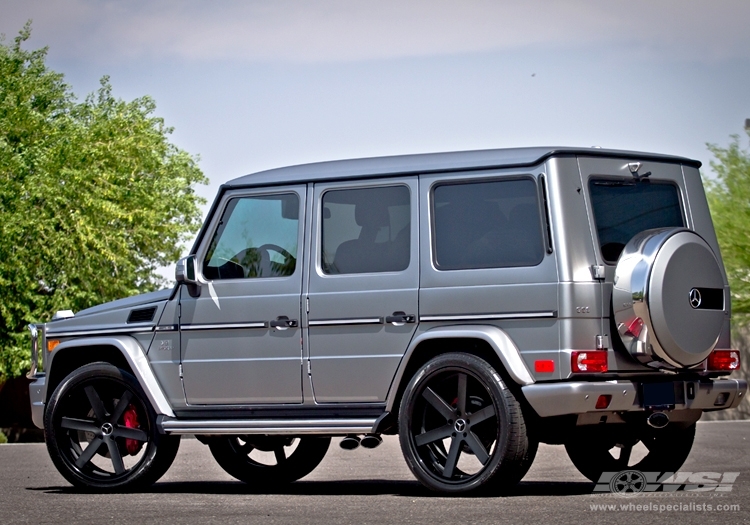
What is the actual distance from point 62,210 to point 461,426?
985 inches

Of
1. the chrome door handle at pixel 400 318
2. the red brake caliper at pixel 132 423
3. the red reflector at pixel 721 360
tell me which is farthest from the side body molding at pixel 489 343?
the red brake caliper at pixel 132 423

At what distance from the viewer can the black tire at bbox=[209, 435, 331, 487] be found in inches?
422

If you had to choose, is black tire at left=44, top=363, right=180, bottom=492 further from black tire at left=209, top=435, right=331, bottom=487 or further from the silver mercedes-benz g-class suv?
black tire at left=209, top=435, right=331, bottom=487

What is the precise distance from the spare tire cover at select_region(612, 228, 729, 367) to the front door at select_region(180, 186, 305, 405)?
91.5 inches

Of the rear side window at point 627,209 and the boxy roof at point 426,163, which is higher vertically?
the boxy roof at point 426,163

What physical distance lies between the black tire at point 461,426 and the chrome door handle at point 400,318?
322 mm

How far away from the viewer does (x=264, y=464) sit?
10867 mm

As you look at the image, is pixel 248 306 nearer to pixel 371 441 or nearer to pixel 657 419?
pixel 371 441

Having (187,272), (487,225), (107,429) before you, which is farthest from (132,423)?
(487,225)

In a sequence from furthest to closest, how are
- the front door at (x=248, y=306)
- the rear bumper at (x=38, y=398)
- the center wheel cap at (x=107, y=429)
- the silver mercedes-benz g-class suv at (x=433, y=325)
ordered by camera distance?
the rear bumper at (x=38, y=398), the center wheel cap at (x=107, y=429), the front door at (x=248, y=306), the silver mercedes-benz g-class suv at (x=433, y=325)

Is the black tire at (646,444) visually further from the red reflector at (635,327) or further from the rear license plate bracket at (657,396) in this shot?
the red reflector at (635,327)

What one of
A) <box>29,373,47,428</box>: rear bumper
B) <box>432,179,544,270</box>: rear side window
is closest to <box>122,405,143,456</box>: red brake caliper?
<box>29,373,47,428</box>: rear bumper

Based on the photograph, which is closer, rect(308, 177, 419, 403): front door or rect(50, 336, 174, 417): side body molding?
rect(308, 177, 419, 403): front door

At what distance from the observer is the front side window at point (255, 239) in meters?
9.42
